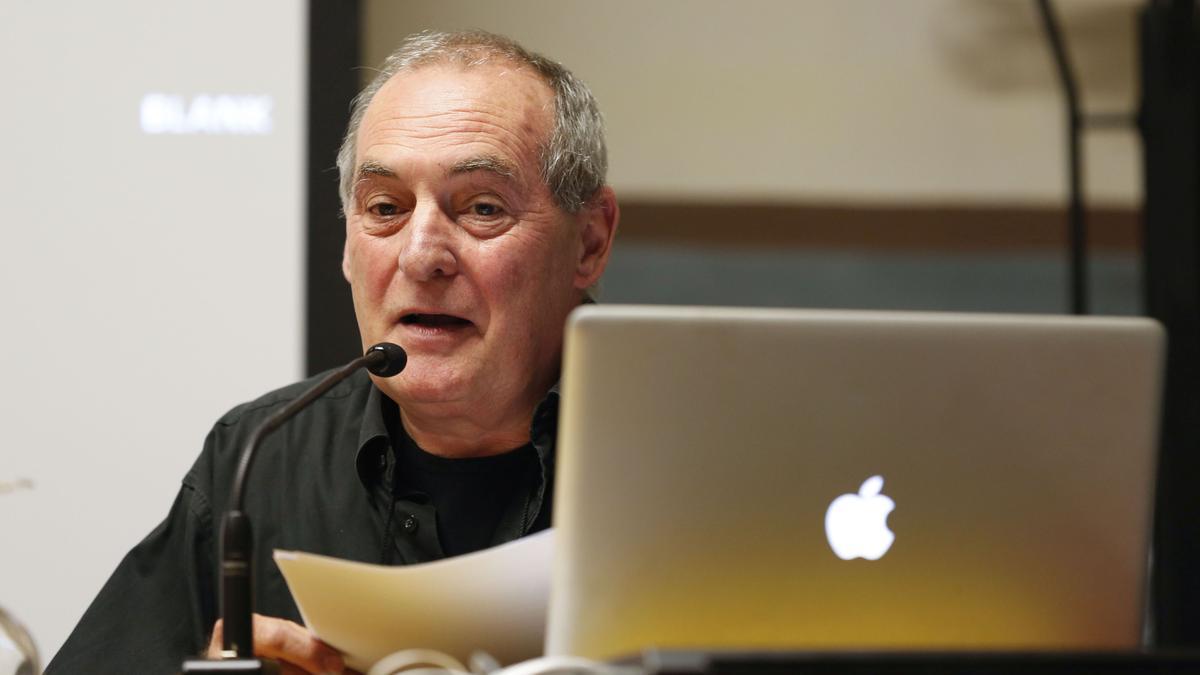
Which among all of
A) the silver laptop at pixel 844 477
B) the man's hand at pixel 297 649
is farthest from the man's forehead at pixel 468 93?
the silver laptop at pixel 844 477

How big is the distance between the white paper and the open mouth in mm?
515

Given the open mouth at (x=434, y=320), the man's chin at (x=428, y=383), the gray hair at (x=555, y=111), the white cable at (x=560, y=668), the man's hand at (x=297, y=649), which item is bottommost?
the man's hand at (x=297, y=649)

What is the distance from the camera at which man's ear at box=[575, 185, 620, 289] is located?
1.68 metres

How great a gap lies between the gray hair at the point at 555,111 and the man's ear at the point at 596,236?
0.07 ft

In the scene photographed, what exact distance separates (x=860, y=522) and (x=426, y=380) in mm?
689

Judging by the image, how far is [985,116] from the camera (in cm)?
349

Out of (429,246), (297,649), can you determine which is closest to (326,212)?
(429,246)

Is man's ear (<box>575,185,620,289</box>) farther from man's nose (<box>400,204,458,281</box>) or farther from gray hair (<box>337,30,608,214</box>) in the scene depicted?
man's nose (<box>400,204,458,281</box>)

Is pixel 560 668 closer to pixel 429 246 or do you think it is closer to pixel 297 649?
pixel 297 649

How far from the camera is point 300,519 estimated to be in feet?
5.01

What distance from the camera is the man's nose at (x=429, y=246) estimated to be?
1466mm

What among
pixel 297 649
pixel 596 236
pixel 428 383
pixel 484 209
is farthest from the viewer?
pixel 596 236

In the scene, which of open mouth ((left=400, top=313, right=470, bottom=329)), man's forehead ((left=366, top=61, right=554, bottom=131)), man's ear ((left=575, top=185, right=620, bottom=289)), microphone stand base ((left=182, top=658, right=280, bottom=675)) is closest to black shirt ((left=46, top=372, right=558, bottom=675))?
open mouth ((left=400, top=313, right=470, bottom=329))

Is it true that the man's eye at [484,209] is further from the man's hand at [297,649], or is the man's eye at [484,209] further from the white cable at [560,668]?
the white cable at [560,668]
